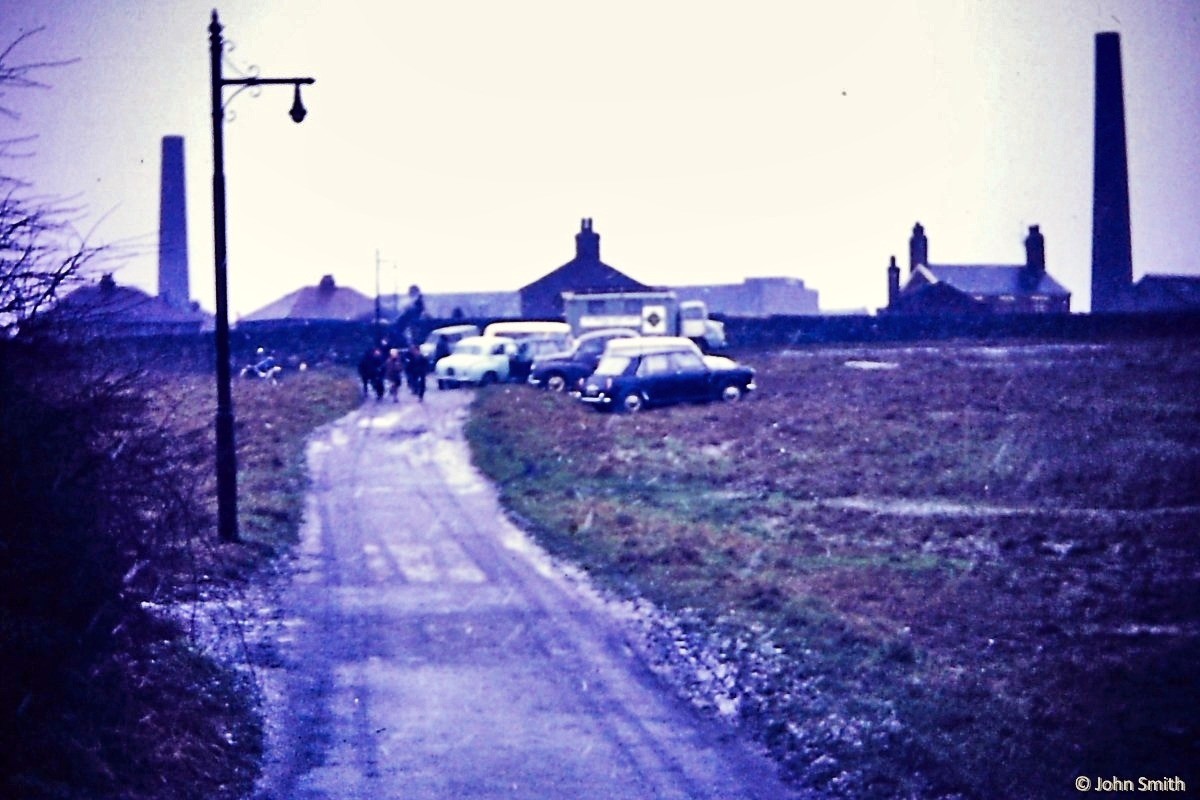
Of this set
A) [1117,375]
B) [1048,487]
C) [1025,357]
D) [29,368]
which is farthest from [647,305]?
[29,368]

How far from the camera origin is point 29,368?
6500 millimetres

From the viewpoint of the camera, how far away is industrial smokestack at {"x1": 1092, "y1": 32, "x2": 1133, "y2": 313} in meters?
42.0

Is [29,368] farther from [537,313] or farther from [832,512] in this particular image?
[537,313]

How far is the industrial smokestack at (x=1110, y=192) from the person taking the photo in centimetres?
4200

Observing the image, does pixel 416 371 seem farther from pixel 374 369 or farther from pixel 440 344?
pixel 440 344

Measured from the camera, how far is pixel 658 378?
32.0 metres

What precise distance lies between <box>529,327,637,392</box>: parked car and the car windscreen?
4487 mm

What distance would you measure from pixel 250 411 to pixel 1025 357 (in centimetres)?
3032

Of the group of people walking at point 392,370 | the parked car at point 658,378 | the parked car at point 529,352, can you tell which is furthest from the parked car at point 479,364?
the parked car at point 658,378

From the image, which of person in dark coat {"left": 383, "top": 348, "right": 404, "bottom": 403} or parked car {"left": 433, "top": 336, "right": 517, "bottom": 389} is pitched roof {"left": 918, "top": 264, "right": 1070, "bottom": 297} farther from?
person in dark coat {"left": 383, "top": 348, "right": 404, "bottom": 403}

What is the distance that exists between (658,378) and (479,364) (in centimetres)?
929

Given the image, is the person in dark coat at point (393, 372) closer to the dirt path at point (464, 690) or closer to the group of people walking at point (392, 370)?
the group of people walking at point (392, 370)

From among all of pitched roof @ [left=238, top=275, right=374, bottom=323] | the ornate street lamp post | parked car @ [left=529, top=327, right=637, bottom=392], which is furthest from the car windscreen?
pitched roof @ [left=238, top=275, right=374, bottom=323]

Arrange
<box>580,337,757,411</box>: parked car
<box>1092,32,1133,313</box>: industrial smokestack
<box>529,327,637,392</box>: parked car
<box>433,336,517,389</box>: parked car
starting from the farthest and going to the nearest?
<box>1092,32,1133,313</box>: industrial smokestack, <box>433,336,517,389</box>: parked car, <box>529,327,637,392</box>: parked car, <box>580,337,757,411</box>: parked car
